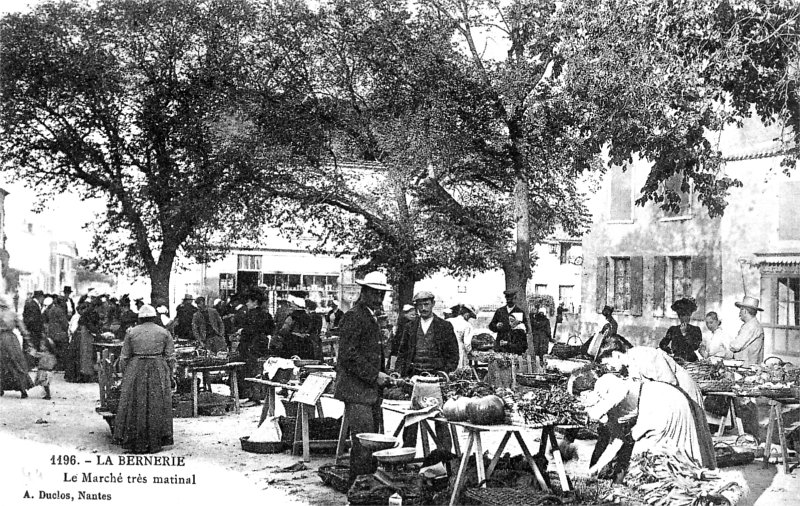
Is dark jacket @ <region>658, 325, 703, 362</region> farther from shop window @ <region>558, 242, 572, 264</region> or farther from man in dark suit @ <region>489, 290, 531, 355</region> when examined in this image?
shop window @ <region>558, 242, 572, 264</region>

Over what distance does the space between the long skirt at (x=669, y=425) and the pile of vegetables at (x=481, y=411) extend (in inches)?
36.4

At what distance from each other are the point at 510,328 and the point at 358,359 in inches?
189

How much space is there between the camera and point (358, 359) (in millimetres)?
5953

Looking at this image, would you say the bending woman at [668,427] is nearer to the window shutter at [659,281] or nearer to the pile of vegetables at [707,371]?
the pile of vegetables at [707,371]

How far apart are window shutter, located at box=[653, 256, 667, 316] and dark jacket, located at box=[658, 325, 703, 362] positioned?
4.52 metres

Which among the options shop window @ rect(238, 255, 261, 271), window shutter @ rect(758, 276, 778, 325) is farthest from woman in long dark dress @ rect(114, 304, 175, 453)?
window shutter @ rect(758, 276, 778, 325)

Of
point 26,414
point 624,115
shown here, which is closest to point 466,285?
point 624,115

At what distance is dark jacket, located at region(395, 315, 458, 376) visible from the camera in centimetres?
739

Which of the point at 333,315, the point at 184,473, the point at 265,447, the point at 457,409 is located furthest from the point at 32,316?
the point at 457,409

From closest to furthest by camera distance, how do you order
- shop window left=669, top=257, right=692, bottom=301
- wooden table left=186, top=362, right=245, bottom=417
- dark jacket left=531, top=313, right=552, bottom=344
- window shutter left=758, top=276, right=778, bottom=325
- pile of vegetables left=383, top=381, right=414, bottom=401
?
pile of vegetables left=383, top=381, right=414, bottom=401 < wooden table left=186, top=362, right=245, bottom=417 < window shutter left=758, top=276, right=778, bottom=325 < dark jacket left=531, top=313, right=552, bottom=344 < shop window left=669, top=257, right=692, bottom=301

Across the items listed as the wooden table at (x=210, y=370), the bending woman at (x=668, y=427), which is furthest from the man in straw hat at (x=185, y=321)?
the bending woman at (x=668, y=427)

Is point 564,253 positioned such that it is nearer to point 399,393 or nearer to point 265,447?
point 399,393

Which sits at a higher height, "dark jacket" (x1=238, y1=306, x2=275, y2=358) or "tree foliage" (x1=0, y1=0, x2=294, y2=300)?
"tree foliage" (x1=0, y1=0, x2=294, y2=300)

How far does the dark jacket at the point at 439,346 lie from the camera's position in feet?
24.2
